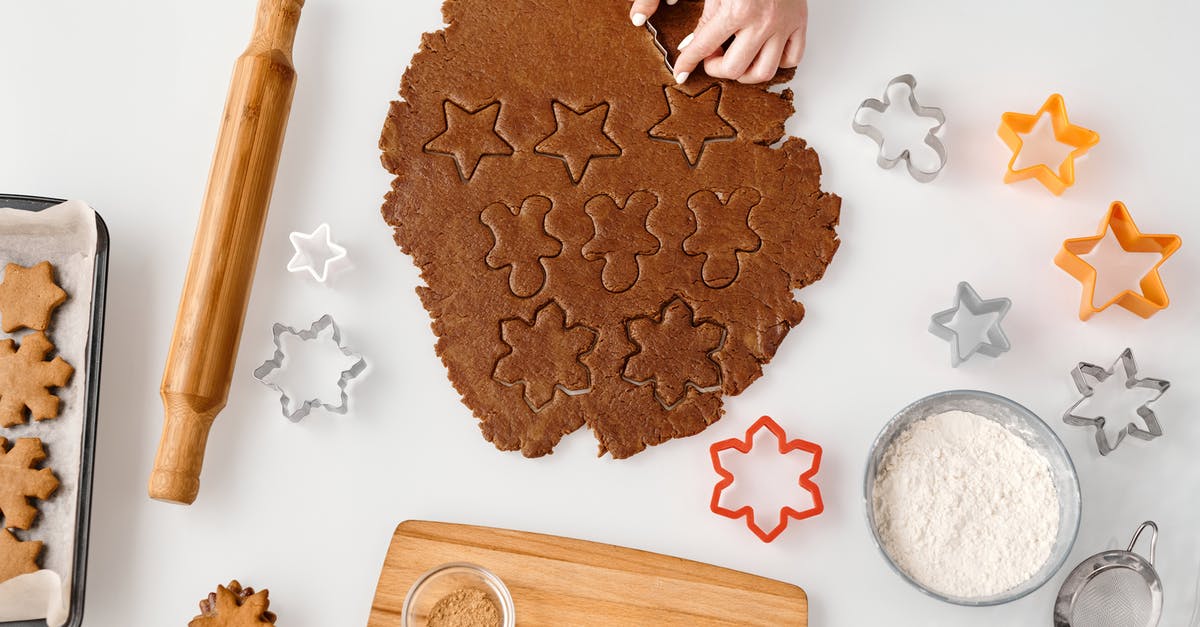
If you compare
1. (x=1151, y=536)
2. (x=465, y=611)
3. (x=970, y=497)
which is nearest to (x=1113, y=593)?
(x=1151, y=536)

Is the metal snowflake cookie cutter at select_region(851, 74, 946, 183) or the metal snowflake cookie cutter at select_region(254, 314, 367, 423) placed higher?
the metal snowflake cookie cutter at select_region(851, 74, 946, 183)

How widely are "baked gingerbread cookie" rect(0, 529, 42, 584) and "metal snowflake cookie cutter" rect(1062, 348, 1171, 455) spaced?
4.49 ft

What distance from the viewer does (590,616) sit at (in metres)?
1.07

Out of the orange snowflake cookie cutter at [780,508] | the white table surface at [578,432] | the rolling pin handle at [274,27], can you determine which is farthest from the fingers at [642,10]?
the orange snowflake cookie cutter at [780,508]

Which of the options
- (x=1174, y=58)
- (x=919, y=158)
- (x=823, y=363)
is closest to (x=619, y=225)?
(x=823, y=363)

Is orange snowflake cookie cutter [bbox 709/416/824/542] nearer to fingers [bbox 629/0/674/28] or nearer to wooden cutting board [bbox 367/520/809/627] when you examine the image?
wooden cutting board [bbox 367/520/809/627]

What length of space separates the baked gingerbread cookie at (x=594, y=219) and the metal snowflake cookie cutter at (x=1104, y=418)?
38 centimetres

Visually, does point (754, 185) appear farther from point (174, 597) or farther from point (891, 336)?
point (174, 597)

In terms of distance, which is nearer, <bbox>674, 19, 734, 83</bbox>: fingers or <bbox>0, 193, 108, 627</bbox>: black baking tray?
<bbox>0, 193, 108, 627</bbox>: black baking tray

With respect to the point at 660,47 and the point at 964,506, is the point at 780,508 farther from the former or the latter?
the point at 660,47

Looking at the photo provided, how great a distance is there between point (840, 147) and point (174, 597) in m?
1.12

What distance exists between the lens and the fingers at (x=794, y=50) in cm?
121

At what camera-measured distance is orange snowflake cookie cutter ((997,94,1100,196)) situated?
117cm

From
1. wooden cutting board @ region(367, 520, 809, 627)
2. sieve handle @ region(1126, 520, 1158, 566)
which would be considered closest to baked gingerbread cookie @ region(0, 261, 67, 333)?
wooden cutting board @ region(367, 520, 809, 627)
